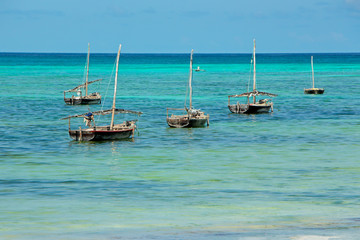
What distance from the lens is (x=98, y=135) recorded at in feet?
187

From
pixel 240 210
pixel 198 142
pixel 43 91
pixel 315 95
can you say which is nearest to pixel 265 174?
pixel 240 210

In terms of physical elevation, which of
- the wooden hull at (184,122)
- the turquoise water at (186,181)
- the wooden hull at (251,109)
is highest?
the wooden hull at (251,109)

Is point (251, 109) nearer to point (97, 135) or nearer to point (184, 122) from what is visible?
point (184, 122)

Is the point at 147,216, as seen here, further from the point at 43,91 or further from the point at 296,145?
the point at 43,91

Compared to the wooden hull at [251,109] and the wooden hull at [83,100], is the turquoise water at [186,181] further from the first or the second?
the wooden hull at [83,100]

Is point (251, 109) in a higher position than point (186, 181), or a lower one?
higher

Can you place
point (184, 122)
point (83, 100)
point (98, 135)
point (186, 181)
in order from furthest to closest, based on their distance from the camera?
1. point (83, 100)
2. point (184, 122)
3. point (98, 135)
4. point (186, 181)

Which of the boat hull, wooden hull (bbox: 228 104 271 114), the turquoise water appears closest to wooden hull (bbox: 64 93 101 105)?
the turquoise water

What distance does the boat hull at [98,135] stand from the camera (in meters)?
56.8

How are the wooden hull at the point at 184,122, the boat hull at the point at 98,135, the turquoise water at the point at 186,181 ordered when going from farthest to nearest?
the wooden hull at the point at 184,122, the boat hull at the point at 98,135, the turquoise water at the point at 186,181

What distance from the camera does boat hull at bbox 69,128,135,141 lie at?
56.8 m

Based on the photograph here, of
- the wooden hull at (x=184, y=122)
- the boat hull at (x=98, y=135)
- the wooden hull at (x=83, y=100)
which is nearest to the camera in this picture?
the boat hull at (x=98, y=135)

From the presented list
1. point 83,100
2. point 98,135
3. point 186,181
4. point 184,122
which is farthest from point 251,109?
point 186,181

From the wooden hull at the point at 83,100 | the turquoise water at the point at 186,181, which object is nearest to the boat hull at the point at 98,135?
the turquoise water at the point at 186,181
